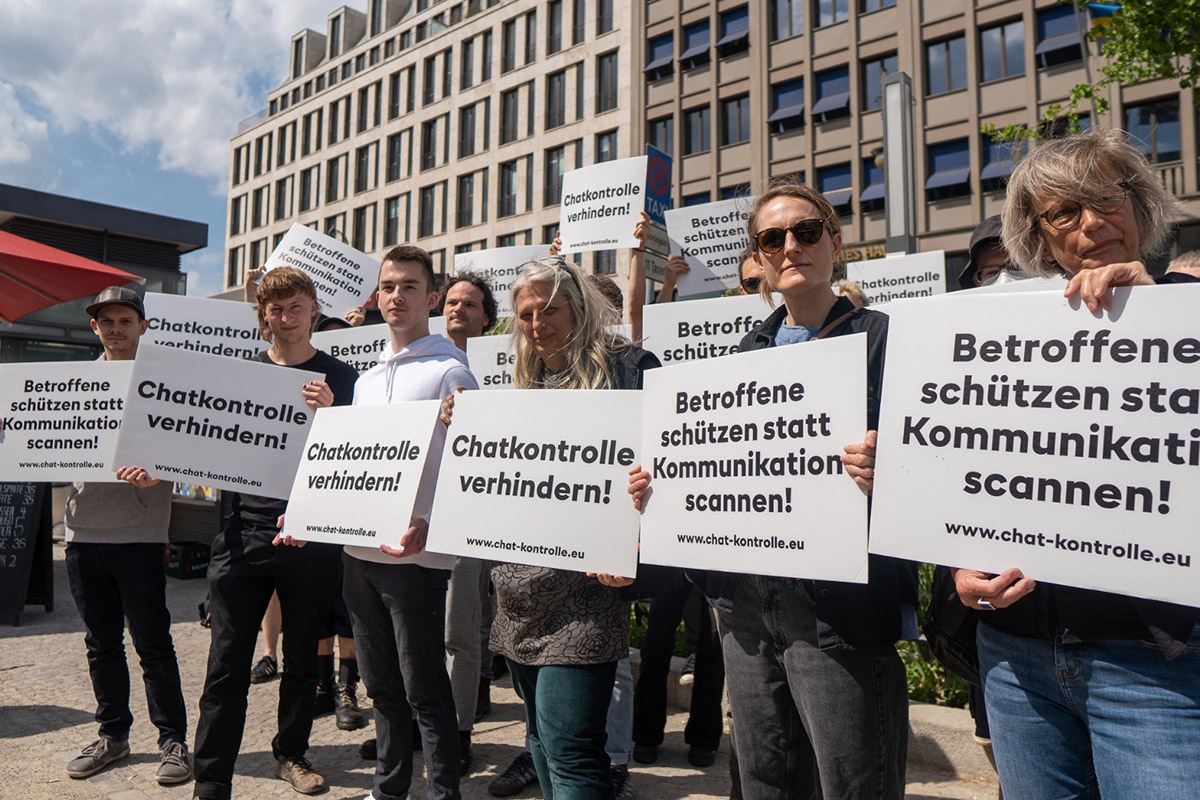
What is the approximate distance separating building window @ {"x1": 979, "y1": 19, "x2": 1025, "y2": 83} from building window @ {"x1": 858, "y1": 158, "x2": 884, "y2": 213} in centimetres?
411

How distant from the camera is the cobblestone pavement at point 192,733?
3809 millimetres

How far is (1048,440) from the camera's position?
5.60 ft

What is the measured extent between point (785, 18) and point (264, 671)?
31246mm

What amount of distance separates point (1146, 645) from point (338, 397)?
312cm

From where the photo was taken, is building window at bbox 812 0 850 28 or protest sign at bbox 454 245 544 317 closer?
protest sign at bbox 454 245 544 317

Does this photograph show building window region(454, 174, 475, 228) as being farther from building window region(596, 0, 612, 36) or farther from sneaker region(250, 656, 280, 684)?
sneaker region(250, 656, 280, 684)

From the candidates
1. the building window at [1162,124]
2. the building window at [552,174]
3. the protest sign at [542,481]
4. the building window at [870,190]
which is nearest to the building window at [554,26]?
the building window at [552,174]

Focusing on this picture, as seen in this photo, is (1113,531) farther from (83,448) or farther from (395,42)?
(395,42)

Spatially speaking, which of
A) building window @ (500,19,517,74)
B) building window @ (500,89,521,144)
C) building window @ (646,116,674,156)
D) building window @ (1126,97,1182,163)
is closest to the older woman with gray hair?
building window @ (1126,97,1182,163)

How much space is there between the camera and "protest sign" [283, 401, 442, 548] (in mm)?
3086

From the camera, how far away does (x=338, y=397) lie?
3.81m

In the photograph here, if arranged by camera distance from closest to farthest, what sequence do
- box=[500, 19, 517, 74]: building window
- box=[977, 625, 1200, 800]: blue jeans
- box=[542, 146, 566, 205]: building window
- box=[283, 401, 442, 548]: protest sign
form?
box=[977, 625, 1200, 800]: blue jeans
box=[283, 401, 442, 548]: protest sign
box=[542, 146, 566, 205]: building window
box=[500, 19, 517, 74]: building window

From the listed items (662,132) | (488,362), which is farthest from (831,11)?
(488,362)

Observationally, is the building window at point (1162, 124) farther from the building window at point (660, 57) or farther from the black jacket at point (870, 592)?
the black jacket at point (870, 592)
